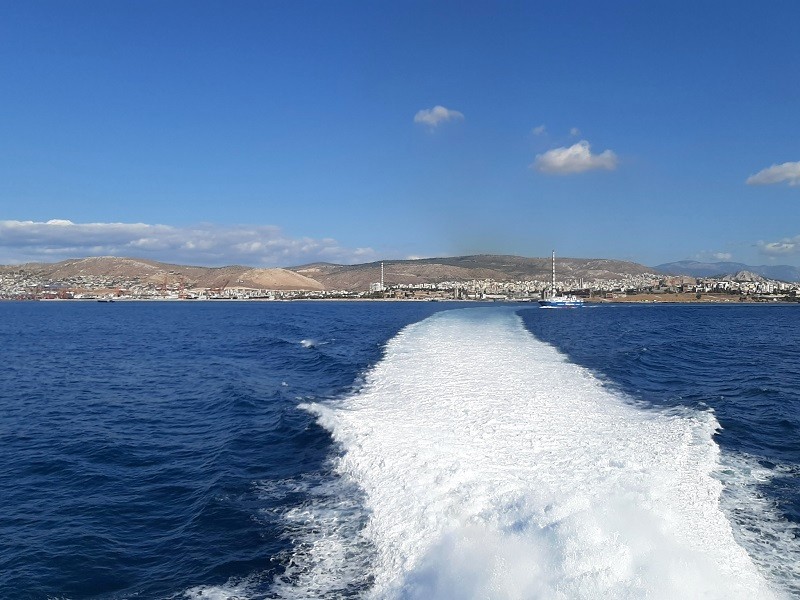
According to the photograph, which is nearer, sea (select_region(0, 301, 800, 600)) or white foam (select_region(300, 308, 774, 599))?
white foam (select_region(300, 308, 774, 599))

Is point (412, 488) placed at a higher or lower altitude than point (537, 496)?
lower

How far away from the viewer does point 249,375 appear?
1065 inches

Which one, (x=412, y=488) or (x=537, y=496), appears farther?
(x=412, y=488)

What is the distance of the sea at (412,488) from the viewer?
23.9ft

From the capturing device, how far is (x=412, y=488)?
32.6 feet

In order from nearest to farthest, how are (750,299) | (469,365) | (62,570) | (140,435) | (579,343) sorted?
(62,570)
(140,435)
(469,365)
(579,343)
(750,299)

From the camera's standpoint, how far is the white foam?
6773 mm

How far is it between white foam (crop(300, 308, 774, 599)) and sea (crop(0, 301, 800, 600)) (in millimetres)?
44

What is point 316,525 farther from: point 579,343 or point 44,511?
point 579,343

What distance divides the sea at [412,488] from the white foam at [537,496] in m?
0.04

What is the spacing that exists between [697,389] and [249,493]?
18.1 metres

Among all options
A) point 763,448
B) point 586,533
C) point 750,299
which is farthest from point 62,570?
point 750,299

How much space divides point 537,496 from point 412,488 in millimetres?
2361

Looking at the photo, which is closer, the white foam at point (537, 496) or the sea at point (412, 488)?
the white foam at point (537, 496)
